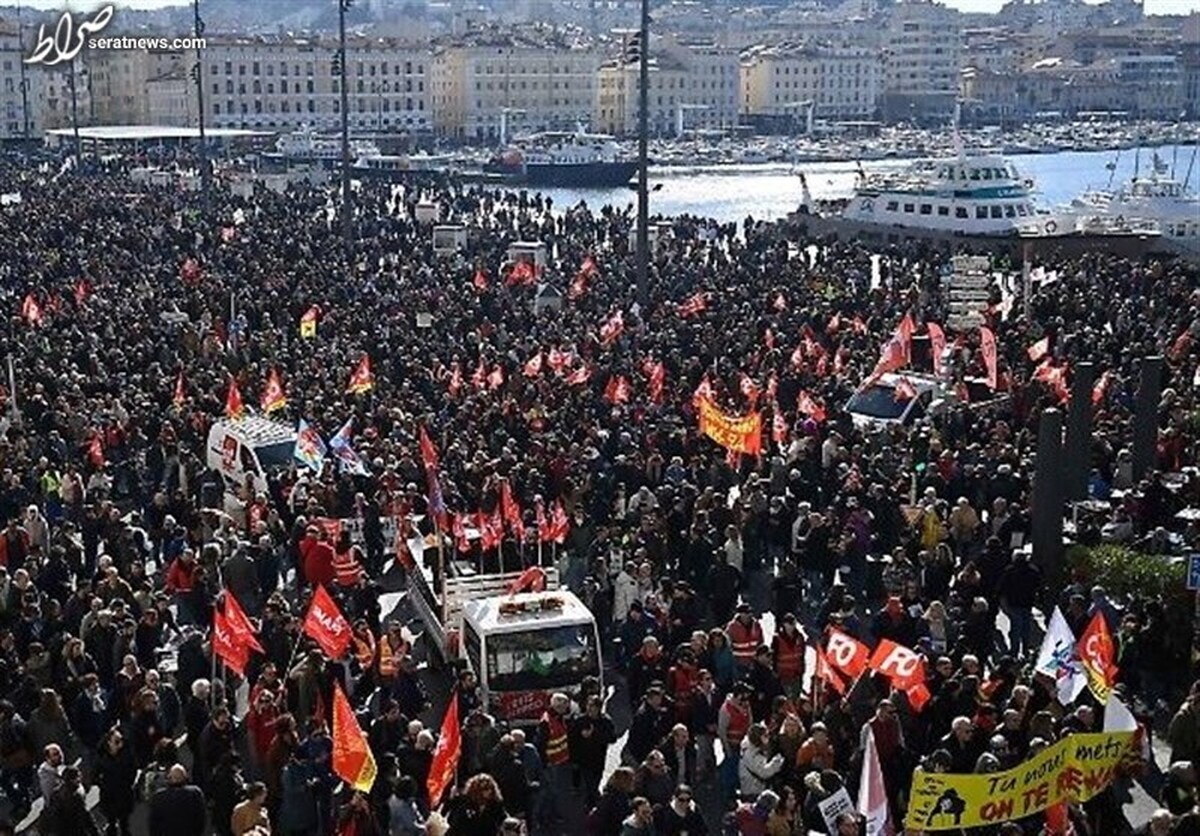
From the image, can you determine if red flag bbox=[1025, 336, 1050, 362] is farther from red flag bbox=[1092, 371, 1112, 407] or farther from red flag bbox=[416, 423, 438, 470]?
red flag bbox=[416, 423, 438, 470]

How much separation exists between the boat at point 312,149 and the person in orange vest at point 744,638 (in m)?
83.0

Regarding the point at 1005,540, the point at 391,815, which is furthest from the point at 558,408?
the point at 391,815

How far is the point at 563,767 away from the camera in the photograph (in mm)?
12531

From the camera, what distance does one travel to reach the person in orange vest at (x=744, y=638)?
13728 mm

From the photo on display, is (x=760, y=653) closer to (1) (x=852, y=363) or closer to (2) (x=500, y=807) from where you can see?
(2) (x=500, y=807)

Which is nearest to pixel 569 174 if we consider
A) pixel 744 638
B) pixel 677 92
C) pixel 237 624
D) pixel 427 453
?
pixel 677 92

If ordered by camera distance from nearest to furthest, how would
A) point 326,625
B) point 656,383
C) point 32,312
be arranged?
point 326,625 < point 656,383 < point 32,312

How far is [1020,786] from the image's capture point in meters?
9.87

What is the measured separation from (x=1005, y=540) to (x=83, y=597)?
345 inches

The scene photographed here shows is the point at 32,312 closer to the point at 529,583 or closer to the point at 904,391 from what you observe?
the point at 904,391

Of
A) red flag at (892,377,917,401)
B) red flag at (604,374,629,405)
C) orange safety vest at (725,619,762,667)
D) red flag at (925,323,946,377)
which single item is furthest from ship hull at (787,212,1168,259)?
orange safety vest at (725,619,762,667)

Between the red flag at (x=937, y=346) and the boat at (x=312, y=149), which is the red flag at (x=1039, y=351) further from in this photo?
the boat at (x=312, y=149)

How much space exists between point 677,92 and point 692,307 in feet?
433

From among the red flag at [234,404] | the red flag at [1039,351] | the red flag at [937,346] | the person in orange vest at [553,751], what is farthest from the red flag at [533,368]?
the person in orange vest at [553,751]
